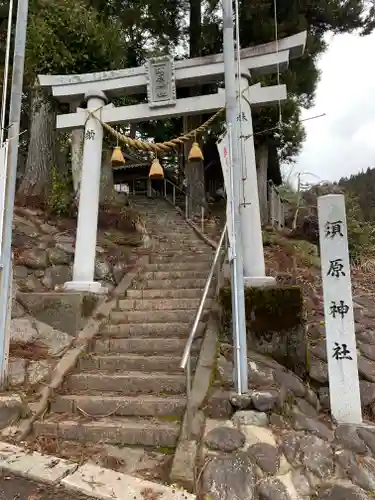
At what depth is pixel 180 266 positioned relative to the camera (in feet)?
24.2

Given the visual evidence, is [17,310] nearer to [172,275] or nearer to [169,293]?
[169,293]

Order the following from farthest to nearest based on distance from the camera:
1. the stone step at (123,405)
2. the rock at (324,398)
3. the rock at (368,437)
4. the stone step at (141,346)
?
the stone step at (141,346) < the rock at (324,398) < the stone step at (123,405) < the rock at (368,437)

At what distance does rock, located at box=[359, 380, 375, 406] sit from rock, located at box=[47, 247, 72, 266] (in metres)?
5.24

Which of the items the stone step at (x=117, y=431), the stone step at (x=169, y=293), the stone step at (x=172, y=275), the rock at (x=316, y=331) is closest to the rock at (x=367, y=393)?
the rock at (x=316, y=331)

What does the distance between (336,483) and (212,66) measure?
5805mm

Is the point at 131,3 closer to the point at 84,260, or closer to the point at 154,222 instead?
the point at 154,222

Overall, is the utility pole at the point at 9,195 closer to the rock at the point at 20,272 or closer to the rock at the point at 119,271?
the rock at the point at 20,272

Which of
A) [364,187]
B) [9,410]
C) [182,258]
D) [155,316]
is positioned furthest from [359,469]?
[364,187]

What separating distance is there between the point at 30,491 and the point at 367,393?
3905 millimetres

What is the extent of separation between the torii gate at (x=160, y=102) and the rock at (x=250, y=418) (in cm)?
219

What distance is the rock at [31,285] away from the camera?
6484 millimetres

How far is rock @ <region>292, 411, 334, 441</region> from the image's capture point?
3.75 m

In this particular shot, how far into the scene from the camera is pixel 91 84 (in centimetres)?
675

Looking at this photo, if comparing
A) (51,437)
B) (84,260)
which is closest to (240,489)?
(51,437)
